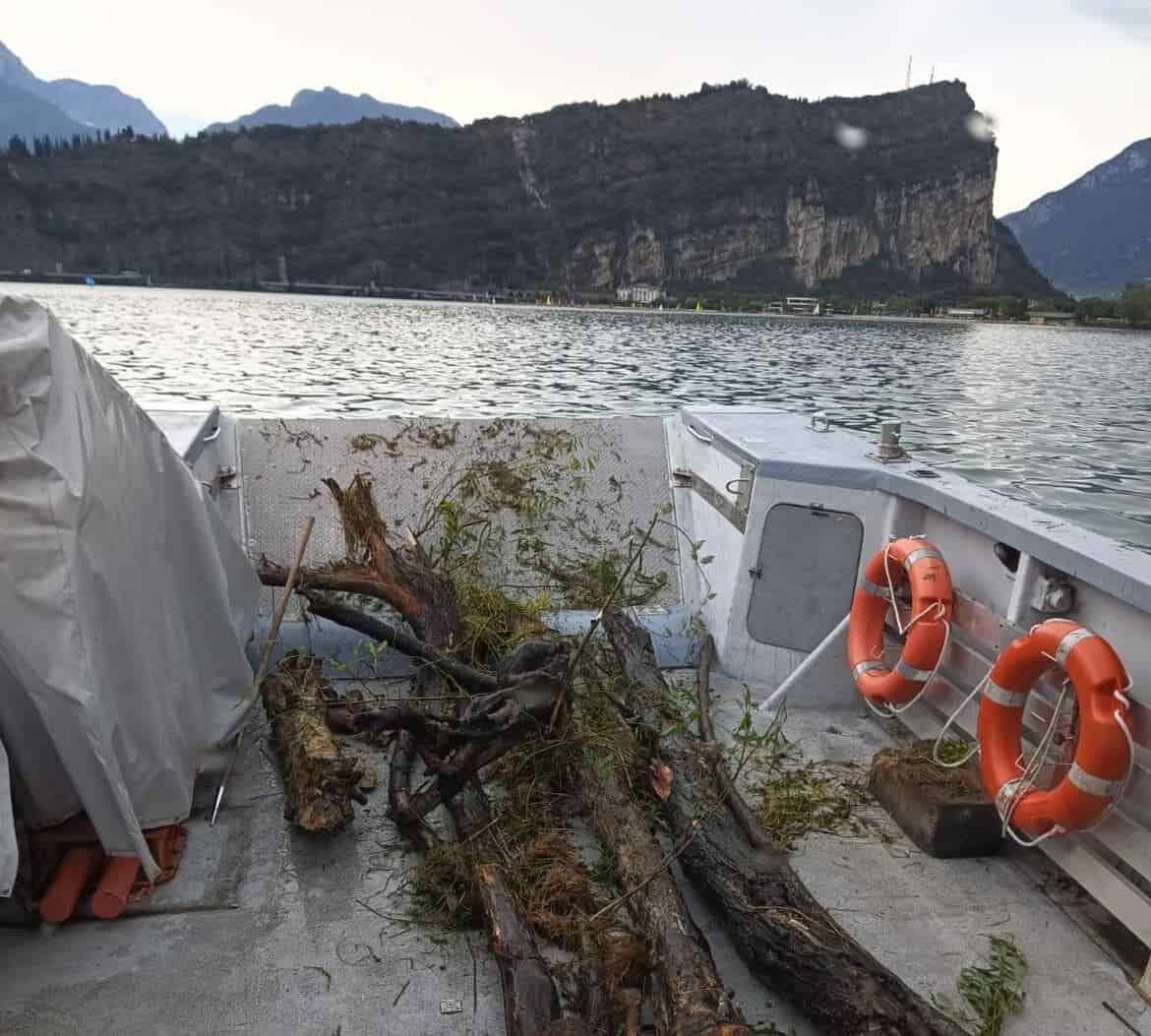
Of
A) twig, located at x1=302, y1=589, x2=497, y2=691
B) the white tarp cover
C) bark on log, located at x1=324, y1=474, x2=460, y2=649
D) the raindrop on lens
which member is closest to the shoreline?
the raindrop on lens

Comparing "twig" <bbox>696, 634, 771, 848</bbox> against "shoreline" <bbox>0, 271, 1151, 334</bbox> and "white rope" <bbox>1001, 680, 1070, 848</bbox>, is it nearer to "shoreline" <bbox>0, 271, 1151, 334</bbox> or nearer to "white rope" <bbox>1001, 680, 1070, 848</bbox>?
"white rope" <bbox>1001, 680, 1070, 848</bbox>

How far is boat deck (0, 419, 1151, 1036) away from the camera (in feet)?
6.61

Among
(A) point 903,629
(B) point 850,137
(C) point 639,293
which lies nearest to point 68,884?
(A) point 903,629

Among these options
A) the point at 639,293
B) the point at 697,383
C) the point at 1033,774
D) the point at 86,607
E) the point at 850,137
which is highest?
the point at 850,137

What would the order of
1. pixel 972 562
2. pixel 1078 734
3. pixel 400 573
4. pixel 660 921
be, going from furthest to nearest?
1. pixel 400 573
2. pixel 972 562
3. pixel 1078 734
4. pixel 660 921

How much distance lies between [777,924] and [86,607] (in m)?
1.81

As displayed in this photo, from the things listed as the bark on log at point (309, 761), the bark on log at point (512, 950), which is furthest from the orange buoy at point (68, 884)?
the bark on log at point (512, 950)

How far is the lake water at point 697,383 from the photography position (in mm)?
12445

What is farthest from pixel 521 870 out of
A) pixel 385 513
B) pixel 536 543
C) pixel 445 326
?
pixel 445 326

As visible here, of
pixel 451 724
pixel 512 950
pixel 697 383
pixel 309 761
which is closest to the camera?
pixel 512 950

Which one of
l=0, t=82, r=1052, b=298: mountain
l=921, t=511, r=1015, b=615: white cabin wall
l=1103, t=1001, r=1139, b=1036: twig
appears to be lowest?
l=1103, t=1001, r=1139, b=1036: twig

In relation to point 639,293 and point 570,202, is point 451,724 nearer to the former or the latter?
point 639,293

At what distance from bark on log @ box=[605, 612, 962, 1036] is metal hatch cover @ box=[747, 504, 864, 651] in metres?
1.09

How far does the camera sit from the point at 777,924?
2.14 m
